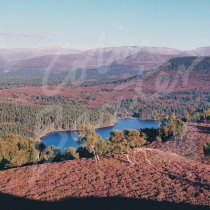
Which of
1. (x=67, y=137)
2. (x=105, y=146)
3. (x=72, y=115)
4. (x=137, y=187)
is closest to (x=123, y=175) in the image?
(x=137, y=187)

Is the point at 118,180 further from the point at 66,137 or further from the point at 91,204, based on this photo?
the point at 66,137

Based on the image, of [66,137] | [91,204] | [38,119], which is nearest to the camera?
[91,204]

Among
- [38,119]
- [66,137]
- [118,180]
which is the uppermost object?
[118,180]

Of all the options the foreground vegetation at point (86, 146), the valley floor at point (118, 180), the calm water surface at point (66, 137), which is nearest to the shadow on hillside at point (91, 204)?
the valley floor at point (118, 180)

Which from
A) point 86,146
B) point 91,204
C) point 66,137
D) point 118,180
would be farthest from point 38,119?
point 91,204

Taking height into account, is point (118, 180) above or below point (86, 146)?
above

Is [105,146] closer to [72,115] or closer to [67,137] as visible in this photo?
[67,137]
